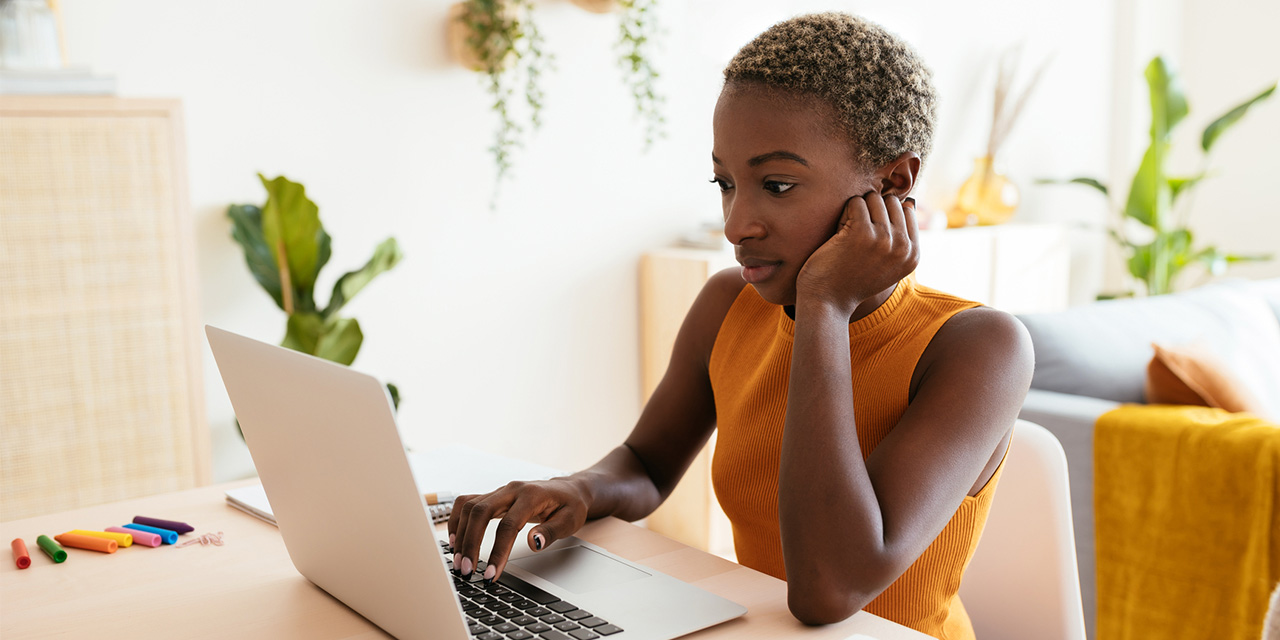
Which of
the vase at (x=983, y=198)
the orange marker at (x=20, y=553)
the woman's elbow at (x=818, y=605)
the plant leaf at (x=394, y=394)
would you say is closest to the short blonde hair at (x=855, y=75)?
the woman's elbow at (x=818, y=605)

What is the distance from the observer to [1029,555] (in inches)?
46.1

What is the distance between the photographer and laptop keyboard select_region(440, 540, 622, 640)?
2.58ft

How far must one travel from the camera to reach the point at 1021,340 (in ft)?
3.38

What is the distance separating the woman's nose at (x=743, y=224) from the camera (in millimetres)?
1033

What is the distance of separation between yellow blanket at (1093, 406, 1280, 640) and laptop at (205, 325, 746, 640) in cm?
158

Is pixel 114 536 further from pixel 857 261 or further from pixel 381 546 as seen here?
pixel 857 261

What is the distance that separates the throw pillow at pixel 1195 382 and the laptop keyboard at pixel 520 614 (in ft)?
6.13

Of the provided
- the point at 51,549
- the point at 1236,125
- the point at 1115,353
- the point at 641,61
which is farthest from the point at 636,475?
the point at 1236,125

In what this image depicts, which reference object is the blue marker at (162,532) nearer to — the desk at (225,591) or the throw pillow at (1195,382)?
the desk at (225,591)

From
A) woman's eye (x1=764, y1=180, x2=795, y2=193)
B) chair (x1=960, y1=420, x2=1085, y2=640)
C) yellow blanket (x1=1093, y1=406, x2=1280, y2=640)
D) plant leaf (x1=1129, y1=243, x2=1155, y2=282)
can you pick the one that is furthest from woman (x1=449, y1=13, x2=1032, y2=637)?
plant leaf (x1=1129, y1=243, x2=1155, y2=282)

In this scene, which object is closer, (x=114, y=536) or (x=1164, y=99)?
(x=114, y=536)

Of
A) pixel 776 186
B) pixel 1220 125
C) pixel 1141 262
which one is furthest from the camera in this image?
pixel 1141 262

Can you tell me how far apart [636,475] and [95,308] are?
1305mm

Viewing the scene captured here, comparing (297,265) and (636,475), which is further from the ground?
(297,265)
